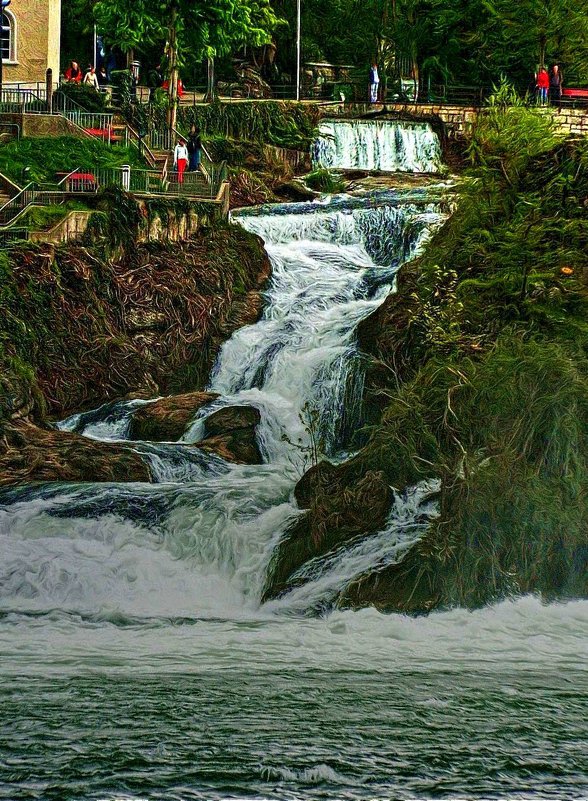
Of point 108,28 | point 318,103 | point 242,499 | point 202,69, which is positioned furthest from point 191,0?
point 242,499

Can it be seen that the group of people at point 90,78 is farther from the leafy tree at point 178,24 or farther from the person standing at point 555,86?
the person standing at point 555,86

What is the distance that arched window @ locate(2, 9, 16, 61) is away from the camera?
4169 centimetres

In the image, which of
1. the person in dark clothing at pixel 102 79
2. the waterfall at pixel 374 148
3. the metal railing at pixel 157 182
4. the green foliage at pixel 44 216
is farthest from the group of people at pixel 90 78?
the green foliage at pixel 44 216

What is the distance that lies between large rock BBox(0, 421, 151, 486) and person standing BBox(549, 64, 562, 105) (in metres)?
26.9

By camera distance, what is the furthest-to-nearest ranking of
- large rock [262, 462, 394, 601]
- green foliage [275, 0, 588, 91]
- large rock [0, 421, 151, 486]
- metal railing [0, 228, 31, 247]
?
green foliage [275, 0, 588, 91], metal railing [0, 228, 31, 247], large rock [0, 421, 151, 486], large rock [262, 462, 394, 601]

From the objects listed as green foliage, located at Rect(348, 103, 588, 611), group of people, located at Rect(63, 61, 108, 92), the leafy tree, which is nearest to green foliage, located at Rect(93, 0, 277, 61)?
the leafy tree

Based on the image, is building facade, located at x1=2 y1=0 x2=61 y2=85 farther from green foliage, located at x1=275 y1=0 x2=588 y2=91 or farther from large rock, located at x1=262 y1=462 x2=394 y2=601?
large rock, located at x1=262 y1=462 x2=394 y2=601

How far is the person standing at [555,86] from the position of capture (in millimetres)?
43219

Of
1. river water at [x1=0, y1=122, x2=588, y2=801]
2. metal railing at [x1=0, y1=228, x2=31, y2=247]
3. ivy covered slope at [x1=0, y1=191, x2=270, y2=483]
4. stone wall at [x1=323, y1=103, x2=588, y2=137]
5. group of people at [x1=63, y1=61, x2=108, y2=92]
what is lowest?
river water at [x1=0, y1=122, x2=588, y2=801]

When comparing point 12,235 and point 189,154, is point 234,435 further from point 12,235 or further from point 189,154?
point 189,154

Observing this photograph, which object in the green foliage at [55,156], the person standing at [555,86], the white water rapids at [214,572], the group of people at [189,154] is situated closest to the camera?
the white water rapids at [214,572]

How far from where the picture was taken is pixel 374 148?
1518 inches

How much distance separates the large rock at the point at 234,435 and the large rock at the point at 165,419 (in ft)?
1.73

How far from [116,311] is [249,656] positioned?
38.8 feet
